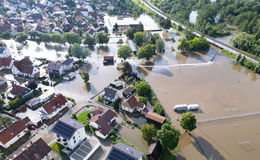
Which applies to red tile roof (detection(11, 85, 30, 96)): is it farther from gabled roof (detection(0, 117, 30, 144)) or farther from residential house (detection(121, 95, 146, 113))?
residential house (detection(121, 95, 146, 113))

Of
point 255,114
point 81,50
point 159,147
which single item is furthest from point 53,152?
point 255,114

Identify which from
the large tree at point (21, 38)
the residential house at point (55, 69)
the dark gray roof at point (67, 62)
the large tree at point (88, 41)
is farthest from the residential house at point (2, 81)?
the large tree at point (88, 41)

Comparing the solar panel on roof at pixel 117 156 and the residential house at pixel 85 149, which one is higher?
the solar panel on roof at pixel 117 156

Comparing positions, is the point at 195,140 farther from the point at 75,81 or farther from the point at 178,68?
the point at 75,81

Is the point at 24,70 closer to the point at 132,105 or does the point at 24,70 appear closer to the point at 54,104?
the point at 54,104

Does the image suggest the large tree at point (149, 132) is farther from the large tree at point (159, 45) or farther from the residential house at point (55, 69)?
the large tree at point (159, 45)

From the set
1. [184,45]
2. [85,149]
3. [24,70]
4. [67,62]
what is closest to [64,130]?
[85,149]

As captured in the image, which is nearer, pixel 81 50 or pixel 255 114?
pixel 255 114
